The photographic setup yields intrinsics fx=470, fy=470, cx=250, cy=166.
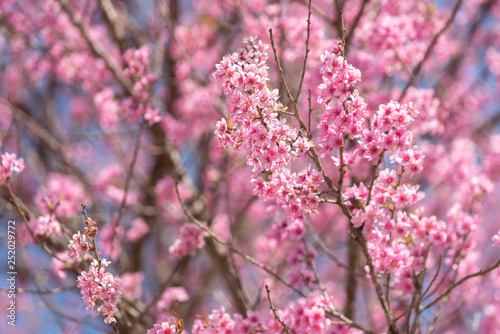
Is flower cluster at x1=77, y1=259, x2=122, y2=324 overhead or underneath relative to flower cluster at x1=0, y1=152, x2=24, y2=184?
underneath

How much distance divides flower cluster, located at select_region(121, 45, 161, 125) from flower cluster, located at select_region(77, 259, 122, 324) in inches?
68.3

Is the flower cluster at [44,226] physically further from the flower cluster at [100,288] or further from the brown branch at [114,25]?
the brown branch at [114,25]

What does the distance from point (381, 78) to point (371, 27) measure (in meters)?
0.94

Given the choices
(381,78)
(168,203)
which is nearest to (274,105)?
(381,78)

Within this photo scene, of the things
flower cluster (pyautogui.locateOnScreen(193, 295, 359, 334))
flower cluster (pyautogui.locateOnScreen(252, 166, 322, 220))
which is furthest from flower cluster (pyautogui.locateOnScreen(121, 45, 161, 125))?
flower cluster (pyautogui.locateOnScreen(193, 295, 359, 334))

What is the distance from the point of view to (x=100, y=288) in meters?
2.71

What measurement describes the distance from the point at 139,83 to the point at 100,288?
2074mm

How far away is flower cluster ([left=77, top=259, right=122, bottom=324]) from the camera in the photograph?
107 inches

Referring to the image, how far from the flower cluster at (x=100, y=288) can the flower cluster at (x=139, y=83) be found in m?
1.74

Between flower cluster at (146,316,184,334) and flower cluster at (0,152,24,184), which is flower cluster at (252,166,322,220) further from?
flower cluster at (0,152,24,184)

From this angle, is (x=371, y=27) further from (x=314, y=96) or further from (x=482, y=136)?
(x=482, y=136)

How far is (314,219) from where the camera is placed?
7.91 metres

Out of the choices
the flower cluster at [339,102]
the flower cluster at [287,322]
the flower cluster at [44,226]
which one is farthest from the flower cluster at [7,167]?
the flower cluster at [339,102]

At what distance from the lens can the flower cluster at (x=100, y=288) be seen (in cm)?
271
